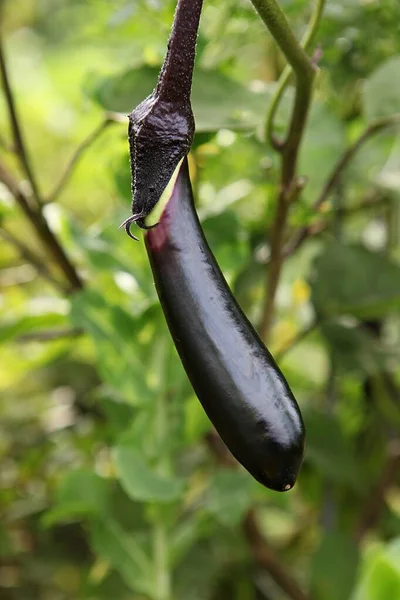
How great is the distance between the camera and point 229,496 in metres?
0.50

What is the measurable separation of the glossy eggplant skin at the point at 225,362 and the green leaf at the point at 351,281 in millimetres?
334

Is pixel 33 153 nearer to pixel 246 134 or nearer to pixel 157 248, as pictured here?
pixel 246 134

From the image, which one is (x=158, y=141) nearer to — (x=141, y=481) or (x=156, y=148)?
(x=156, y=148)

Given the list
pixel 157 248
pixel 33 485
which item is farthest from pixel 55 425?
pixel 157 248

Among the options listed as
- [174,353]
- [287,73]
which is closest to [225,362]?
[287,73]

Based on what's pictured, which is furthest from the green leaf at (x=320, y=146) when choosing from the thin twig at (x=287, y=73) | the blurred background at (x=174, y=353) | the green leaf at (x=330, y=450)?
the green leaf at (x=330, y=450)

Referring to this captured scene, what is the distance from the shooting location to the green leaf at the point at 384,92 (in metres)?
0.49

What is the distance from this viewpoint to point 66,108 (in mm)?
1033

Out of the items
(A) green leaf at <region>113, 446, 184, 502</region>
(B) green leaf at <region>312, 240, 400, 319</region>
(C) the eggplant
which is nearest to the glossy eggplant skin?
(C) the eggplant

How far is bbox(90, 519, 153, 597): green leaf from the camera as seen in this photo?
0.51 m

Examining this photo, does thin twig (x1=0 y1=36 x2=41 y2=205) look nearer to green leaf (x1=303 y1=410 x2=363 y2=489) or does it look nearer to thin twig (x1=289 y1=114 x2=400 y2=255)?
thin twig (x1=289 y1=114 x2=400 y2=255)

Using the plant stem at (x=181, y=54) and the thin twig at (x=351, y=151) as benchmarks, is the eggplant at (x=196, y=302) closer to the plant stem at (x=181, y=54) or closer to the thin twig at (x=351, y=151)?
the plant stem at (x=181, y=54)

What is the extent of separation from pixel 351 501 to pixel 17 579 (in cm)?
32

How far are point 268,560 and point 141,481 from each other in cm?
20
